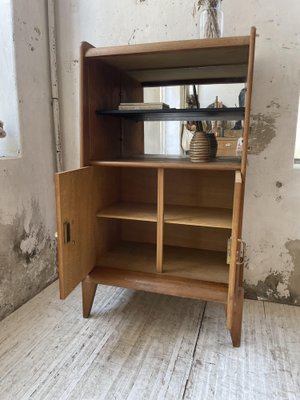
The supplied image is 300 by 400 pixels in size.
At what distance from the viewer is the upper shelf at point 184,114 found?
4.56 feet

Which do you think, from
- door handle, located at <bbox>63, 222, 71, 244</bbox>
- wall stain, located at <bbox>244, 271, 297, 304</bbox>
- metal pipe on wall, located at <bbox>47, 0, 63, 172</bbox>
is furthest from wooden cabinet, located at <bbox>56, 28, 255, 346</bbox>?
metal pipe on wall, located at <bbox>47, 0, 63, 172</bbox>

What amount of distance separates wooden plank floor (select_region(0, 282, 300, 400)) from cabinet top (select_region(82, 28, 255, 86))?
1327 mm

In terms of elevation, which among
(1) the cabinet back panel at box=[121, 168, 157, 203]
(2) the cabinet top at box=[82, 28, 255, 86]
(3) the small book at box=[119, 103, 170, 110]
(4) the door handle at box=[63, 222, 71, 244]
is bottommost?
(4) the door handle at box=[63, 222, 71, 244]

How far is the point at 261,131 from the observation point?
1.69 meters

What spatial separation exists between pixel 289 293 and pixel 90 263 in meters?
1.18

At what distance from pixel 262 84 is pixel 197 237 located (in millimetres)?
948

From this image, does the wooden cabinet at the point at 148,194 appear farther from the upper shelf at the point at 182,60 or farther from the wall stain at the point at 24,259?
the wall stain at the point at 24,259

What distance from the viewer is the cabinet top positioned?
1.26 metres

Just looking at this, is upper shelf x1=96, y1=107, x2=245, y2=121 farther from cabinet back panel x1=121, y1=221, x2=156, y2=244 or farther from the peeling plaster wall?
cabinet back panel x1=121, y1=221, x2=156, y2=244

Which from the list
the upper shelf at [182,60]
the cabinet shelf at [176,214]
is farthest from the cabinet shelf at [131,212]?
the upper shelf at [182,60]

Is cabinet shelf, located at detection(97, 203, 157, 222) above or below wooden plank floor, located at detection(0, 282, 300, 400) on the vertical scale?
above

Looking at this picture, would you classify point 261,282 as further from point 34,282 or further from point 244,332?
point 34,282

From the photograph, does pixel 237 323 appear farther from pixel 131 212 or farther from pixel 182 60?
pixel 182 60

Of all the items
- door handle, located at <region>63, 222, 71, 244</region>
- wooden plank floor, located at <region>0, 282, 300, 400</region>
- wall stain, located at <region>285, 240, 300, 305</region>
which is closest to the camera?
wooden plank floor, located at <region>0, 282, 300, 400</region>
